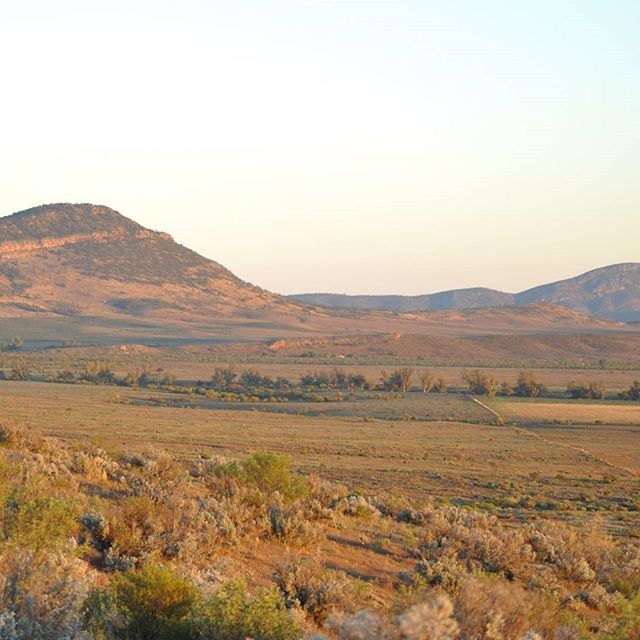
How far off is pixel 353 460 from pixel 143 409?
20362 millimetres

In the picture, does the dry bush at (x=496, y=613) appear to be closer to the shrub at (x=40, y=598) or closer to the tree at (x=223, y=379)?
the shrub at (x=40, y=598)

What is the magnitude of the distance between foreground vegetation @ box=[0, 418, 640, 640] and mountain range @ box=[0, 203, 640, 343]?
103m

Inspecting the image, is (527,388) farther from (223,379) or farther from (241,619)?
(241,619)

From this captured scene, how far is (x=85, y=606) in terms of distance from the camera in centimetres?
859

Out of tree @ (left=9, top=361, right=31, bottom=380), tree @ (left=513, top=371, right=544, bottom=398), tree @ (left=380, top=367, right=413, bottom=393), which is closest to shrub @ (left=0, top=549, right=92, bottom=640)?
tree @ (left=513, top=371, right=544, bottom=398)

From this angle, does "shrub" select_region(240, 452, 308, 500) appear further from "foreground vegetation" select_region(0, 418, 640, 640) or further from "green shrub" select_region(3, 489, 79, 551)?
"green shrub" select_region(3, 489, 79, 551)

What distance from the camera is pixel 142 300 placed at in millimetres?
153500

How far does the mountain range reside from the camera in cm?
13512

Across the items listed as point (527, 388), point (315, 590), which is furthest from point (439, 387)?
point (315, 590)

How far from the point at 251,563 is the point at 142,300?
143 m

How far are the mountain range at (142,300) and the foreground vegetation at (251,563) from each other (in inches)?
4074

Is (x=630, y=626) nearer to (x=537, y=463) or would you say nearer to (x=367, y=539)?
(x=367, y=539)

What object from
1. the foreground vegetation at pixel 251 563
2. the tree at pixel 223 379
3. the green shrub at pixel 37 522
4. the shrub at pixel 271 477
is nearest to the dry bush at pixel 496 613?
the foreground vegetation at pixel 251 563

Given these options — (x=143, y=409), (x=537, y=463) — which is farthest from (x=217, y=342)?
(x=537, y=463)
